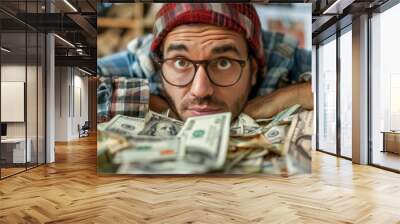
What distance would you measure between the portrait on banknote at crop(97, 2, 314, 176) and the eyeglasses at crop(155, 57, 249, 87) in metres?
0.02

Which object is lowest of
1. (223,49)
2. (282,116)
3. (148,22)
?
(282,116)

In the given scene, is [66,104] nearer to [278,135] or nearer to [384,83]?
[278,135]

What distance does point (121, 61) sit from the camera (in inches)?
258

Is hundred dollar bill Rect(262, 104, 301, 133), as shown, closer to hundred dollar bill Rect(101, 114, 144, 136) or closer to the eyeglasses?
the eyeglasses

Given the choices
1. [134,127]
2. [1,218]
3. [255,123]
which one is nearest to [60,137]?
[134,127]

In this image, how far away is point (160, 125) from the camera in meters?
6.55

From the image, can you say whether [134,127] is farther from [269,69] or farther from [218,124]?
[269,69]

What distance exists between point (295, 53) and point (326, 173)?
7.28 ft

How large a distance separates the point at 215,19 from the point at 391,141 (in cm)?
405

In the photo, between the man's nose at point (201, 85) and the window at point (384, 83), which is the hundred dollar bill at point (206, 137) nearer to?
the man's nose at point (201, 85)

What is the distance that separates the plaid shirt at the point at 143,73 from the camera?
6.56 metres

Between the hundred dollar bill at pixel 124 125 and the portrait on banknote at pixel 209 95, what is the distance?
0.02m

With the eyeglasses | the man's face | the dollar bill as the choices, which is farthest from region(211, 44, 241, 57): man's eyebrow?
the dollar bill

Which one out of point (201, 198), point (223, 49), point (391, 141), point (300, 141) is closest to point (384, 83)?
point (391, 141)
